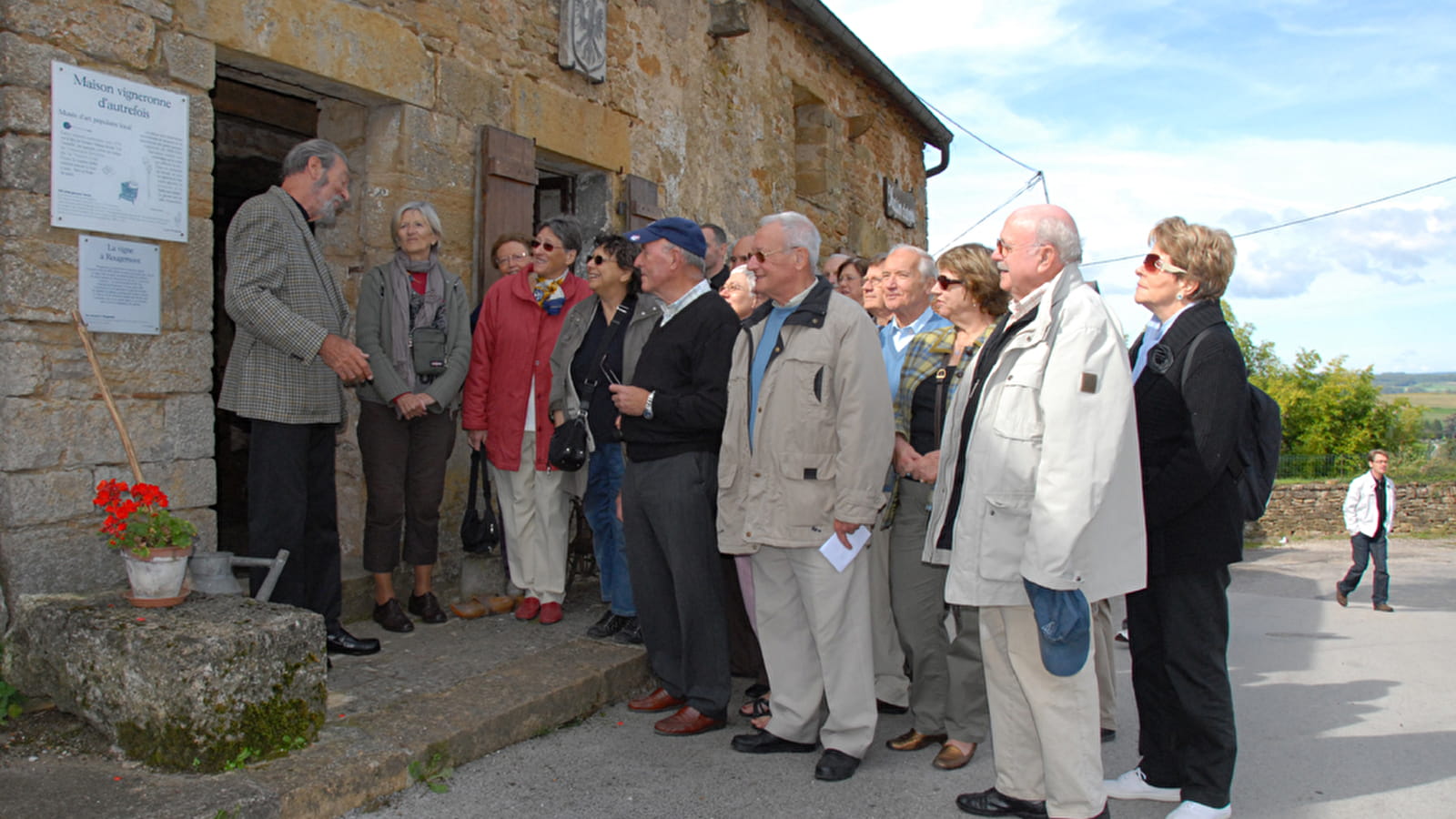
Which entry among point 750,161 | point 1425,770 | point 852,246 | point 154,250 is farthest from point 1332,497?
point 154,250

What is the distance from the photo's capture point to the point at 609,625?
14.8 ft

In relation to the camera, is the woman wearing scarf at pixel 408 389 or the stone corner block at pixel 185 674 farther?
the woman wearing scarf at pixel 408 389

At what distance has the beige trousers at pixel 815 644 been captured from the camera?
337 centimetres

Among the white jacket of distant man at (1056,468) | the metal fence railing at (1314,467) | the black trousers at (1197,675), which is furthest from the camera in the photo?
the metal fence railing at (1314,467)

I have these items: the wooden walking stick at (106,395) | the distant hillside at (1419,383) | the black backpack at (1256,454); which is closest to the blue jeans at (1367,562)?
the black backpack at (1256,454)

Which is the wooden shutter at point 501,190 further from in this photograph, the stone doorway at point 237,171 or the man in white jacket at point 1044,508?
the man in white jacket at point 1044,508

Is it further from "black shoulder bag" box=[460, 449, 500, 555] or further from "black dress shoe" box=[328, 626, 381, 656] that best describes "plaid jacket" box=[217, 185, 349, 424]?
"black shoulder bag" box=[460, 449, 500, 555]

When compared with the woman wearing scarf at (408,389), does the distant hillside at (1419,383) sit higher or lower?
higher

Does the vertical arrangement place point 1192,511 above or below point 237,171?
below

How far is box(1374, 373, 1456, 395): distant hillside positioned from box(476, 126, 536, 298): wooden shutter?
114 m

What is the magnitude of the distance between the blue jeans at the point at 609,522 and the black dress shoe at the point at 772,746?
1.06 meters

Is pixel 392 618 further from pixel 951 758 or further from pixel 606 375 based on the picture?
pixel 951 758

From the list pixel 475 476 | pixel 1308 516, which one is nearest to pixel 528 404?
pixel 475 476

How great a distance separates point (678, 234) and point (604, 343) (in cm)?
72
